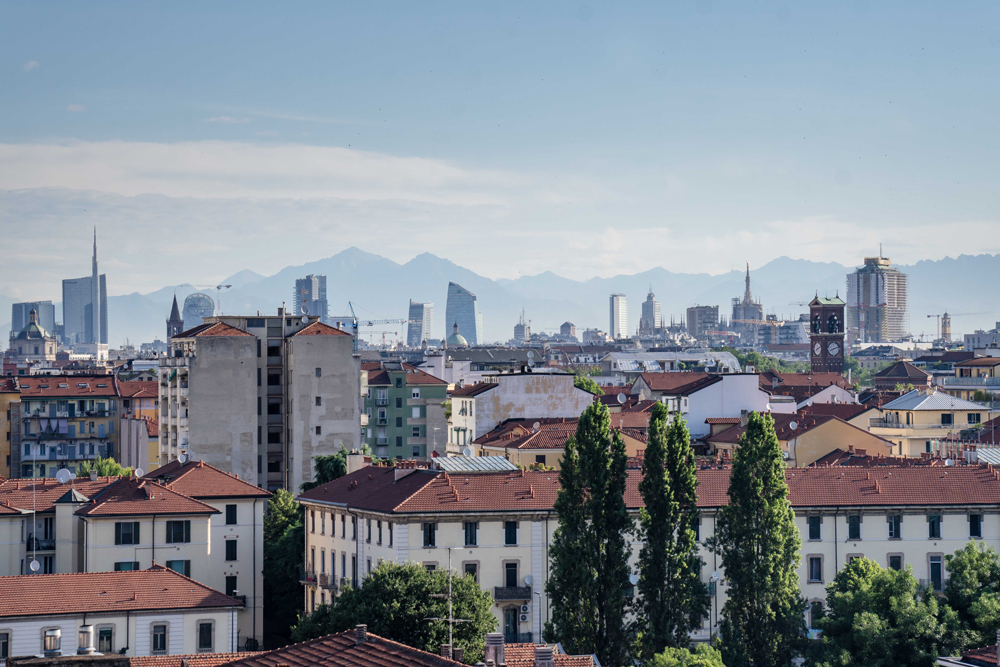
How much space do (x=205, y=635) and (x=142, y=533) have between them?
1248 cm

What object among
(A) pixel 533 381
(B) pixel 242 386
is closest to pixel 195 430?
(B) pixel 242 386

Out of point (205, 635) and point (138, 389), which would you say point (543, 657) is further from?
point (138, 389)

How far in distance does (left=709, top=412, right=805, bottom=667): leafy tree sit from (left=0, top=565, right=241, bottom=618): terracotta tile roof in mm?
18916

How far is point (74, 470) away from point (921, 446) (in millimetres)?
70720

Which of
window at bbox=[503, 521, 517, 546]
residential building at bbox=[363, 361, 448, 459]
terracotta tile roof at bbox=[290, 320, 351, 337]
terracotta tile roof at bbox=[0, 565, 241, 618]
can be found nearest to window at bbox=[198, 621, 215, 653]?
terracotta tile roof at bbox=[0, 565, 241, 618]

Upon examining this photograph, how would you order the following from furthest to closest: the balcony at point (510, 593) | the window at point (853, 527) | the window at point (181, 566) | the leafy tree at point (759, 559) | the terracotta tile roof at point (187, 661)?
the window at point (181, 566)
the window at point (853, 527)
the balcony at point (510, 593)
the leafy tree at point (759, 559)
the terracotta tile roof at point (187, 661)

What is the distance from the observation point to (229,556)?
2884 inches

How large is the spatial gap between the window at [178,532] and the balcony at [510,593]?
14.4 meters

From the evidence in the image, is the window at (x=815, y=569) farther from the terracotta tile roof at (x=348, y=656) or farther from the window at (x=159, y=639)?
the terracotta tile roof at (x=348, y=656)

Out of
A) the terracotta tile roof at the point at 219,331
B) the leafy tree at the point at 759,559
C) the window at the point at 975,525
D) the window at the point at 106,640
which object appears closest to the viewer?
the window at the point at 106,640

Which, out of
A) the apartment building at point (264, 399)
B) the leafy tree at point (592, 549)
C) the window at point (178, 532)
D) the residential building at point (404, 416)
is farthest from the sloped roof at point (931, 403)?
the window at point (178, 532)

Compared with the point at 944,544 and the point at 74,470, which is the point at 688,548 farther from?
the point at 74,470

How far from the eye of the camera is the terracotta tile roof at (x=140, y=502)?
6931 cm

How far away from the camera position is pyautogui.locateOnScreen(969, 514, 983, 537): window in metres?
70.8
